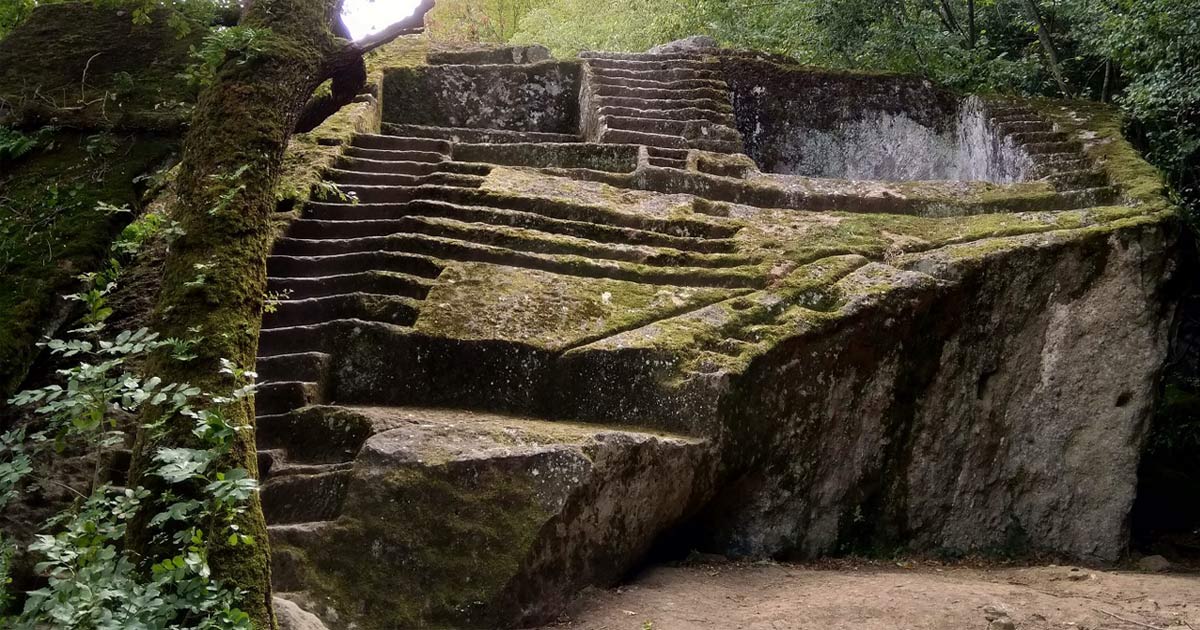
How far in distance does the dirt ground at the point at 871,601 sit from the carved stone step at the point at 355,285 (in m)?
2.63

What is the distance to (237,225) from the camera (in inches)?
172

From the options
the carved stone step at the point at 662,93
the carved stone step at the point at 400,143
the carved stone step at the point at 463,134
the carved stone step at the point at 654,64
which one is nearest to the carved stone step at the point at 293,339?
the carved stone step at the point at 400,143

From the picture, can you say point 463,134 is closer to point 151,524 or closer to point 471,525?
point 471,525

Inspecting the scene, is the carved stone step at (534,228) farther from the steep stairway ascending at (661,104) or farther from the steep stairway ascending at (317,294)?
the steep stairway ascending at (661,104)

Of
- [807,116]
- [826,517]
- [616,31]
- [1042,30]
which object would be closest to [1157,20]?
[1042,30]

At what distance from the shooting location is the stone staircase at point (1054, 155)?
Result: 897 cm

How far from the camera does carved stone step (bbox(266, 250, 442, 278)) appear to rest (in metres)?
7.47

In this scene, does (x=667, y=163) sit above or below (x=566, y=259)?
above

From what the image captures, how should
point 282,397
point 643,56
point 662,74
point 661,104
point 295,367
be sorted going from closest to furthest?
point 282,397
point 295,367
point 661,104
point 662,74
point 643,56

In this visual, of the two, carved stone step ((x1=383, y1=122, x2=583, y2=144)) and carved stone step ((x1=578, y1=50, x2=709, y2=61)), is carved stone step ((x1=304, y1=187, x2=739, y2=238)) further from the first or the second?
carved stone step ((x1=578, y1=50, x2=709, y2=61))

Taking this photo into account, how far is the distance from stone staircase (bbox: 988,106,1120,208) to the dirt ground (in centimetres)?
372

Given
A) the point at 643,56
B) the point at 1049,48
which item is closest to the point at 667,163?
the point at 643,56

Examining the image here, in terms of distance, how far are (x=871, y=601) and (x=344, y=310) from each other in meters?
3.94

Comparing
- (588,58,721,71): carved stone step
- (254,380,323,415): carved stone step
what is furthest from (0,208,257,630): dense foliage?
(588,58,721,71): carved stone step
